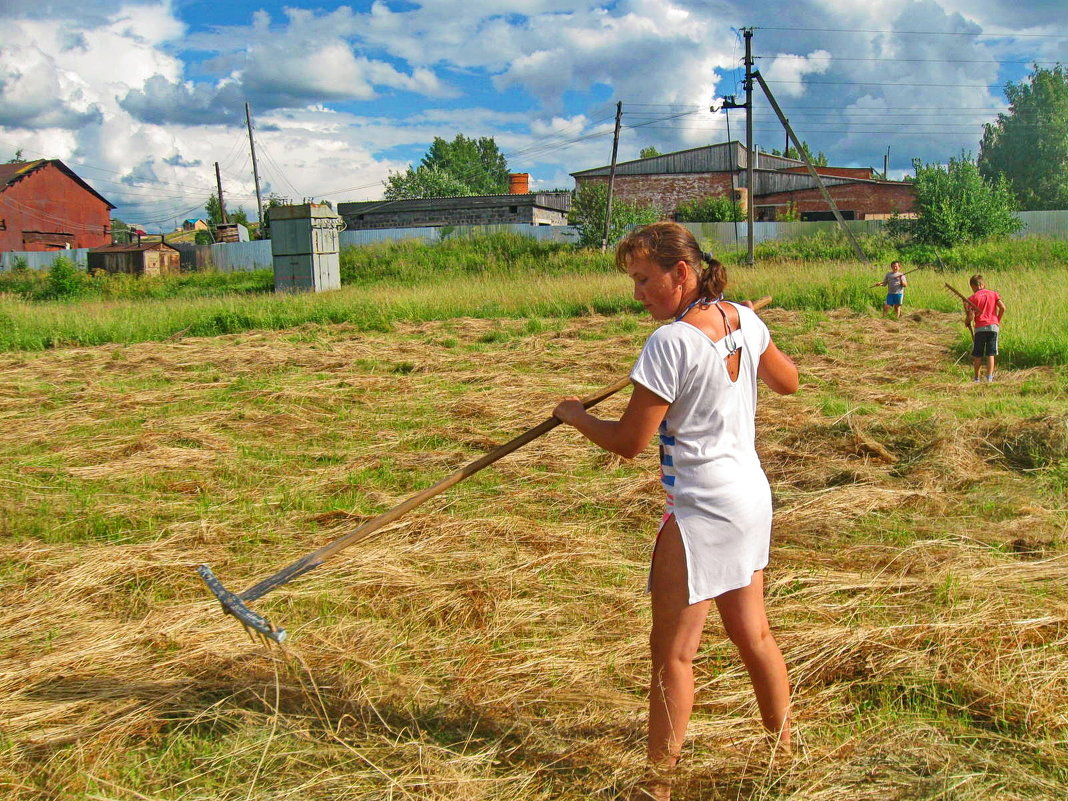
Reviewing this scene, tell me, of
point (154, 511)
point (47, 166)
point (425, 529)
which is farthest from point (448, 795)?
point (47, 166)

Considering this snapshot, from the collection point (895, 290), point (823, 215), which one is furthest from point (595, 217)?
point (895, 290)

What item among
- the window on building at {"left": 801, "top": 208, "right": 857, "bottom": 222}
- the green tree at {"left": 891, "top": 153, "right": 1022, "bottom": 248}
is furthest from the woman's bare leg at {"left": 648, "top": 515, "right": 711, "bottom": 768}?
the window on building at {"left": 801, "top": 208, "right": 857, "bottom": 222}

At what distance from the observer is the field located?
223 centimetres

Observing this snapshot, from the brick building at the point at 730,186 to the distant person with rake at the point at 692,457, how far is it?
34.1 meters

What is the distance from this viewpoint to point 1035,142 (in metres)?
45.7

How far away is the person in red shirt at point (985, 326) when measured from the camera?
7.79 metres

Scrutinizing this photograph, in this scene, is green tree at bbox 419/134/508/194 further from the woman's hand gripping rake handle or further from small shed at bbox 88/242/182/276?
the woman's hand gripping rake handle

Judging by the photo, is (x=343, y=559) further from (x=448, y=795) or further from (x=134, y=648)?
(x=448, y=795)

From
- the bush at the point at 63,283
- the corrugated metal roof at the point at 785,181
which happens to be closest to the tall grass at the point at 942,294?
the corrugated metal roof at the point at 785,181

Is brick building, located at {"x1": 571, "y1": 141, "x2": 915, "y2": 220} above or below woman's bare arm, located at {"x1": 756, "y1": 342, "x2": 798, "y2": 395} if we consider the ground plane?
above

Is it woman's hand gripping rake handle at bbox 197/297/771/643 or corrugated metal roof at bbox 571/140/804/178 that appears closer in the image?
woman's hand gripping rake handle at bbox 197/297/771/643

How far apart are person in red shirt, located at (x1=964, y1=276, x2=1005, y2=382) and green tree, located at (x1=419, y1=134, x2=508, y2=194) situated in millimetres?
63451

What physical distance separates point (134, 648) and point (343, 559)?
3.24 ft

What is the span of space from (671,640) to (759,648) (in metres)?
0.25
